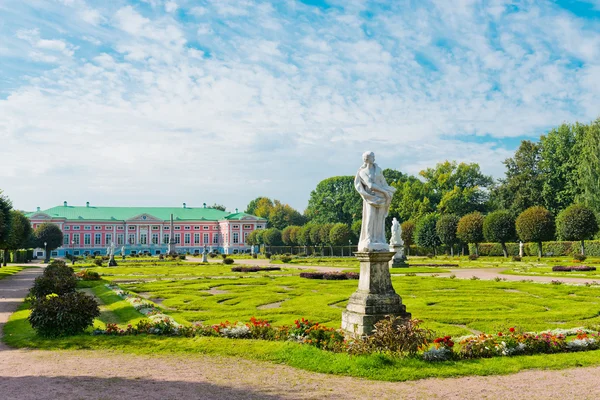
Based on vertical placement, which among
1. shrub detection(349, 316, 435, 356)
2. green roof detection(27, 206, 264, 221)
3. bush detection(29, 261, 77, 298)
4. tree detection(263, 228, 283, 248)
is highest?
green roof detection(27, 206, 264, 221)

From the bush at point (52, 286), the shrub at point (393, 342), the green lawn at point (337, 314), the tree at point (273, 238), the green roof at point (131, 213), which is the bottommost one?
the green lawn at point (337, 314)

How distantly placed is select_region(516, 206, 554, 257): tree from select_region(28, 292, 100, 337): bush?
4727cm

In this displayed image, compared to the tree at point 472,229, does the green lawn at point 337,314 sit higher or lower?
lower

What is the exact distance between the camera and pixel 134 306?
15.5 metres

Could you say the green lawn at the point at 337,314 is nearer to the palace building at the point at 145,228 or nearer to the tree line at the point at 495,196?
the tree line at the point at 495,196

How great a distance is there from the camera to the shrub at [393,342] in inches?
333

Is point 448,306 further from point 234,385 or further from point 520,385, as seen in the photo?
point 234,385

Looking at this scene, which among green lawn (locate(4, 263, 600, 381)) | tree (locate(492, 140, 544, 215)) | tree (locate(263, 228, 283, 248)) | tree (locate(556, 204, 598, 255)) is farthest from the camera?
tree (locate(263, 228, 283, 248))

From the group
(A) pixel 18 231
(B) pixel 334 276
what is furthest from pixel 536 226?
(A) pixel 18 231

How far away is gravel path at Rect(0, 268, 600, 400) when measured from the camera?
6844mm

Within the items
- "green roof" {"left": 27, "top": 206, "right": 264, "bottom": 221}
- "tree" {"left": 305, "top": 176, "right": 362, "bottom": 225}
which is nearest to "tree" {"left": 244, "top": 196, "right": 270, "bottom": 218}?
"green roof" {"left": 27, "top": 206, "right": 264, "bottom": 221}

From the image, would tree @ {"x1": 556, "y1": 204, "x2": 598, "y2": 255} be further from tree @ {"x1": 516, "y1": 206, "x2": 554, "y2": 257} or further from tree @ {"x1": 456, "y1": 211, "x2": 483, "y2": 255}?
tree @ {"x1": 456, "y1": 211, "x2": 483, "y2": 255}

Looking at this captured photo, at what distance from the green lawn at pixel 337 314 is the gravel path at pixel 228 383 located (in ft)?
1.32

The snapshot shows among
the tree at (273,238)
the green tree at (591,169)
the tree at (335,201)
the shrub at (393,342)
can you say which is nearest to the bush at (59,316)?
the shrub at (393,342)
